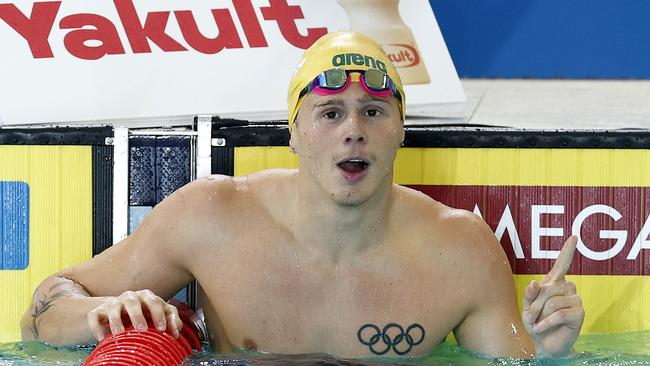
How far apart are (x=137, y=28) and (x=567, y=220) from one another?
1.51 metres

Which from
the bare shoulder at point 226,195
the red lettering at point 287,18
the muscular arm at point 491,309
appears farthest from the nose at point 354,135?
the red lettering at point 287,18

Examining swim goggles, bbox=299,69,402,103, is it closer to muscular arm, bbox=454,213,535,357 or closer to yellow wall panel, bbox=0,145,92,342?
muscular arm, bbox=454,213,535,357

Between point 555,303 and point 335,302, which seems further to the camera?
point 335,302

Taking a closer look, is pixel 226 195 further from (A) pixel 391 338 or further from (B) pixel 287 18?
(B) pixel 287 18

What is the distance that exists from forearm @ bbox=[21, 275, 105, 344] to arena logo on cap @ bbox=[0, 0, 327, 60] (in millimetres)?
935

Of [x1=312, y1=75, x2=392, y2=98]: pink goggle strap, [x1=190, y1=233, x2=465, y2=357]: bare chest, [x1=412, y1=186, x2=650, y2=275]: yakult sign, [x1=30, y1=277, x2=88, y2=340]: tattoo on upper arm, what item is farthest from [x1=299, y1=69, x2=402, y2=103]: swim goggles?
[x1=30, y1=277, x2=88, y2=340]: tattoo on upper arm

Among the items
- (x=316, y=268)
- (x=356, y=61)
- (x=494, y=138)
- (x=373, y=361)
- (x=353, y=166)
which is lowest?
(x=373, y=361)

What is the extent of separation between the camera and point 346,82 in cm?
276

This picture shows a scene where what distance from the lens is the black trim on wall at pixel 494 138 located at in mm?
3352

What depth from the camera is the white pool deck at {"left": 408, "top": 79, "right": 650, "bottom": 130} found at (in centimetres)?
435

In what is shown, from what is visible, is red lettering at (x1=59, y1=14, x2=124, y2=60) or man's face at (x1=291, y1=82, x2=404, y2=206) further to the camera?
red lettering at (x1=59, y1=14, x2=124, y2=60)

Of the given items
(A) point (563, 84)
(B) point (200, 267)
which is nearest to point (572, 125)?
(B) point (200, 267)

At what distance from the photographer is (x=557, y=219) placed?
133 inches

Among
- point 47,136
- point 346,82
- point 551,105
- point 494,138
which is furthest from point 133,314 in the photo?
point 551,105
